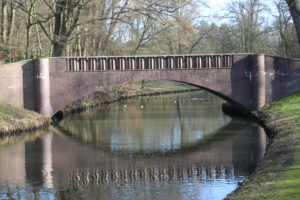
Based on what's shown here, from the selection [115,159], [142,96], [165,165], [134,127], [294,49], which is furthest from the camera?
[142,96]

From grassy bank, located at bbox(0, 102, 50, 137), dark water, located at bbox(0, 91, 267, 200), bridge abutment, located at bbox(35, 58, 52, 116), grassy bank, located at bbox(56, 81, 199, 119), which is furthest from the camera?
grassy bank, located at bbox(56, 81, 199, 119)

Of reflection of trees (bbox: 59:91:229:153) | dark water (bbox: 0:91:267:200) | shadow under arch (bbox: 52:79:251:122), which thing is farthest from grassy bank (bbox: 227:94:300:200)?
shadow under arch (bbox: 52:79:251:122)

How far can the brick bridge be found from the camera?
27.8 metres

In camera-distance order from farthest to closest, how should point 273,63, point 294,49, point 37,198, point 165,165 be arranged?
point 294,49 < point 273,63 < point 165,165 < point 37,198

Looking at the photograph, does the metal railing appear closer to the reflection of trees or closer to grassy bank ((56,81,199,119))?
the reflection of trees

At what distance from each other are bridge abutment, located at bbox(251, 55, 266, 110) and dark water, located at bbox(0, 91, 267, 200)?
5.94 feet

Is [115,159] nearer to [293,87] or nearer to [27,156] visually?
[27,156]

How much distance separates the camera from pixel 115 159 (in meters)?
17.8

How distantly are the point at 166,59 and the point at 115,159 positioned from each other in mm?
11264

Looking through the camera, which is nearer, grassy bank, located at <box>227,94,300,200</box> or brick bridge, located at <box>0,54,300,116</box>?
grassy bank, located at <box>227,94,300,200</box>

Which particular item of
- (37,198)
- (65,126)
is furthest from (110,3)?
(37,198)

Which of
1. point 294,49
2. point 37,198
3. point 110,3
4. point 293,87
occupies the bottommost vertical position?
point 37,198

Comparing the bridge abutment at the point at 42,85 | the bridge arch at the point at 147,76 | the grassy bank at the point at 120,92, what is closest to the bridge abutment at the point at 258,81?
the bridge arch at the point at 147,76

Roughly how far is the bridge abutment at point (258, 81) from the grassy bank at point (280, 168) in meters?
A: 5.29
